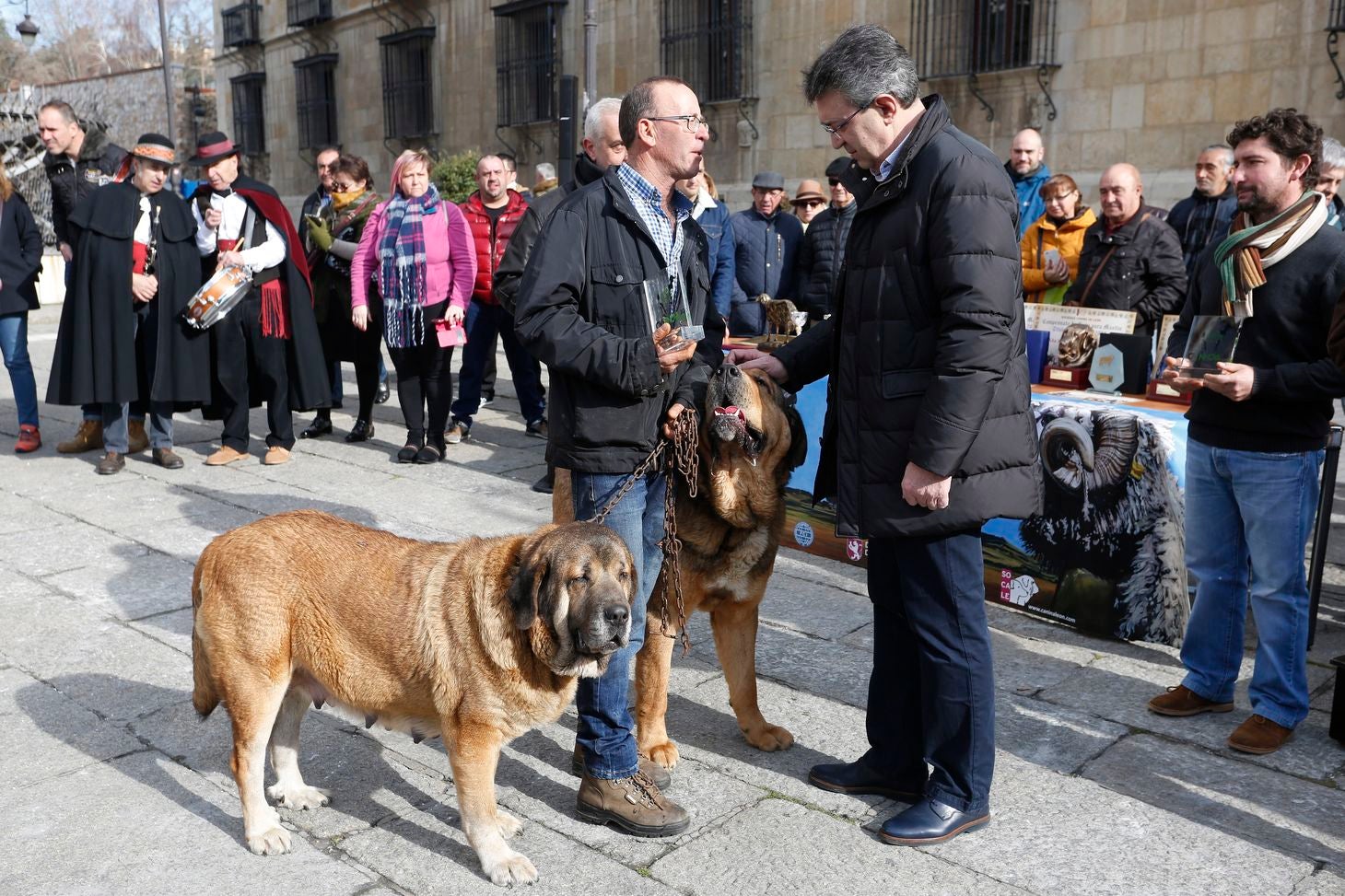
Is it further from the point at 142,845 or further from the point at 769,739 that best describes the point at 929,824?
the point at 142,845

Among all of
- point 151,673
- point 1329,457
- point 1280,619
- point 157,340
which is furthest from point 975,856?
point 157,340

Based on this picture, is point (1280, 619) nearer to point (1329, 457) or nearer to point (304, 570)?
point (1329, 457)

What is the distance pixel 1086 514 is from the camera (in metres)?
4.99

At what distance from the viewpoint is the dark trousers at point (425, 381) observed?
8.02 metres

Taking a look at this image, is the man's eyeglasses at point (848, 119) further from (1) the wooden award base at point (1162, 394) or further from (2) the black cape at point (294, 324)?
(2) the black cape at point (294, 324)

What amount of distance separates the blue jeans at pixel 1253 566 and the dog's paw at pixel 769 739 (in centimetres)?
160

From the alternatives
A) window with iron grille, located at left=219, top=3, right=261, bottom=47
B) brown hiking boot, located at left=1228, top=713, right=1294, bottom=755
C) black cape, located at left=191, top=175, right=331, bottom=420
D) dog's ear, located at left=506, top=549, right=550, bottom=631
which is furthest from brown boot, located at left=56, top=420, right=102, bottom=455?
window with iron grille, located at left=219, top=3, right=261, bottom=47

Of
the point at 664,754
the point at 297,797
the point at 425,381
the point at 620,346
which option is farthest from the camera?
the point at 425,381

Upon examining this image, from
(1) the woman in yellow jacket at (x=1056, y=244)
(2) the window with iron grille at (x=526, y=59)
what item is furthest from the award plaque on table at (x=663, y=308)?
(2) the window with iron grille at (x=526, y=59)

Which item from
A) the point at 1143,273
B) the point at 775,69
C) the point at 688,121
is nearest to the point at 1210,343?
Result: the point at 688,121

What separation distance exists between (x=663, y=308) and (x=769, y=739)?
1.61 meters

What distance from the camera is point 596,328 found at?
3100 millimetres

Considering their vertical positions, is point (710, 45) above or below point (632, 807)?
above

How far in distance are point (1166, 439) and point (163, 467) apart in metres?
6.60
